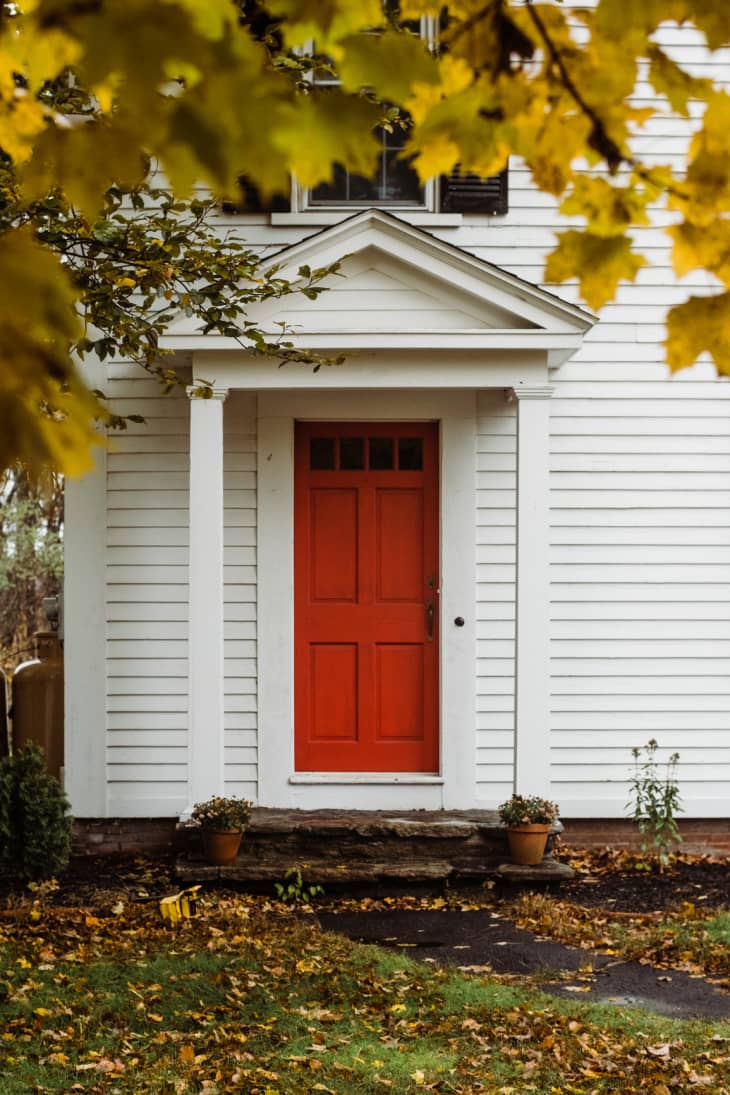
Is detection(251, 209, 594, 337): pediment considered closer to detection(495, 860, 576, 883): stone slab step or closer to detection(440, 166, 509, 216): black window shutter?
detection(440, 166, 509, 216): black window shutter

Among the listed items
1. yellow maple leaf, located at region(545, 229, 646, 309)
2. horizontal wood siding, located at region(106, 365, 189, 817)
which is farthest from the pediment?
yellow maple leaf, located at region(545, 229, 646, 309)

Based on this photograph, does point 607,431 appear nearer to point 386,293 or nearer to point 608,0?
point 386,293

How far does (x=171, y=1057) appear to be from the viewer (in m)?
4.29

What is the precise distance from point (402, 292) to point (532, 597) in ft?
6.59

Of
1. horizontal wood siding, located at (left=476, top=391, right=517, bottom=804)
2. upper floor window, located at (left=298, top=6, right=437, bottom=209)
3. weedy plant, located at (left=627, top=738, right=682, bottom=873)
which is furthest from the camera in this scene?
upper floor window, located at (left=298, top=6, right=437, bottom=209)

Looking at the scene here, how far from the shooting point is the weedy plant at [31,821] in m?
6.88

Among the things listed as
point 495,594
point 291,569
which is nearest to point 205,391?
point 291,569

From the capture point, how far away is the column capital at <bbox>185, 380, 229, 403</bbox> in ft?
21.2

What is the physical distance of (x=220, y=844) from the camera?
6824 mm

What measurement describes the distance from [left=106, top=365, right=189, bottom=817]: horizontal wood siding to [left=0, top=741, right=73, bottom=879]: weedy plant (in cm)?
92

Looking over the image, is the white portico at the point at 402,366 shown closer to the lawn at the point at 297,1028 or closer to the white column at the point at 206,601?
the white column at the point at 206,601

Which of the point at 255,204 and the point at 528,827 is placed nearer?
the point at 528,827

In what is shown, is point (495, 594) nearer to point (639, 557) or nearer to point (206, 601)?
point (639, 557)

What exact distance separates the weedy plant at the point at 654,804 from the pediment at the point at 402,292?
9.59 ft
